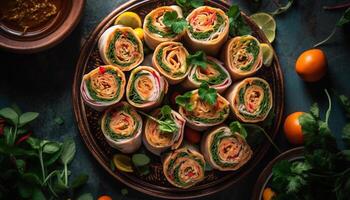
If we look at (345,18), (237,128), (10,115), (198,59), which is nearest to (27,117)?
(10,115)

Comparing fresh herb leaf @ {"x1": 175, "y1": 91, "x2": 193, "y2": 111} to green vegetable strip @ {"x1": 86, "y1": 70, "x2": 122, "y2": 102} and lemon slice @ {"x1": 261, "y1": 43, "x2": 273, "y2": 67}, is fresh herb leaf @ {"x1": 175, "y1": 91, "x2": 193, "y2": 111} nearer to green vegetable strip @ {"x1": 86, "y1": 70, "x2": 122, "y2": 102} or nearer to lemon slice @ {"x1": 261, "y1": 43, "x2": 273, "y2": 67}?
green vegetable strip @ {"x1": 86, "y1": 70, "x2": 122, "y2": 102}

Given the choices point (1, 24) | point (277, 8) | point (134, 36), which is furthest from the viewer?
point (277, 8)

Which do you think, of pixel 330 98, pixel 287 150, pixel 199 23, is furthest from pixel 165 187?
pixel 330 98

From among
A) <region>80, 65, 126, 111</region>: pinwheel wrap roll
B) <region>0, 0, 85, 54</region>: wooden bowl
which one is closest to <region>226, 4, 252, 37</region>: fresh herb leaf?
<region>80, 65, 126, 111</region>: pinwheel wrap roll

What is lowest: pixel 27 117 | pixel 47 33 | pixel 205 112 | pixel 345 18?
pixel 27 117

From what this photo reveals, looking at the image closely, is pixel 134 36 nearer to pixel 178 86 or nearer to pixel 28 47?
pixel 178 86

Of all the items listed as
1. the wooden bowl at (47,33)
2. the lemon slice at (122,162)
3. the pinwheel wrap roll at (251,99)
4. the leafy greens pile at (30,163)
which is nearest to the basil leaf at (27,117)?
the leafy greens pile at (30,163)

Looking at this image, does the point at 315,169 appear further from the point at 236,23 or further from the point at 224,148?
the point at 236,23
